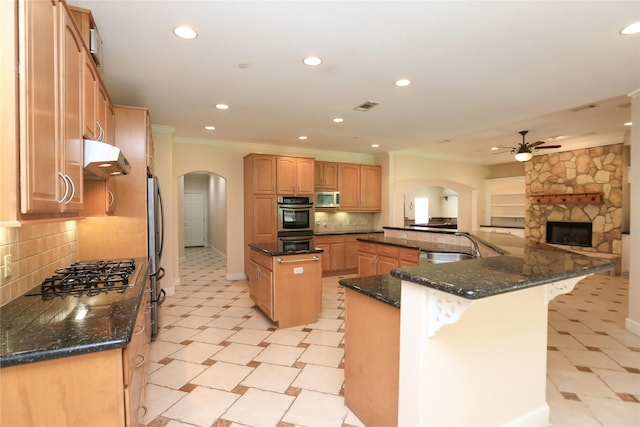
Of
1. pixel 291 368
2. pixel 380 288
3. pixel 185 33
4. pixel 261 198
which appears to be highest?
pixel 185 33

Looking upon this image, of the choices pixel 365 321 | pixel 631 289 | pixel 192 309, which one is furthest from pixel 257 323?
pixel 631 289

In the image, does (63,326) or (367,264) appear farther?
(367,264)

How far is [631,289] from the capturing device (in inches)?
136

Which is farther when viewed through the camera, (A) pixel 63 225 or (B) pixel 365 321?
(A) pixel 63 225

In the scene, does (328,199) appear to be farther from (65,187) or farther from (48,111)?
(48,111)

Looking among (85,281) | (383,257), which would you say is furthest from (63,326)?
(383,257)

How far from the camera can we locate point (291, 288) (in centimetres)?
364

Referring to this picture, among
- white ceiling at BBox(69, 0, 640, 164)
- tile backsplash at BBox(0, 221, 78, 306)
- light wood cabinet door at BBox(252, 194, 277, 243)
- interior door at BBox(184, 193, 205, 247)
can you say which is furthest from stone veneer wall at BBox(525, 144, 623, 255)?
interior door at BBox(184, 193, 205, 247)

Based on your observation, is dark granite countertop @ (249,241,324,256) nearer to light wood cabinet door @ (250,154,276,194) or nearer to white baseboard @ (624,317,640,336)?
light wood cabinet door @ (250,154,276,194)

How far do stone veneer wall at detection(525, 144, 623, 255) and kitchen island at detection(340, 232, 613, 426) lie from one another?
6.37m

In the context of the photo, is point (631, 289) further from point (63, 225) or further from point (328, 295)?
point (63, 225)

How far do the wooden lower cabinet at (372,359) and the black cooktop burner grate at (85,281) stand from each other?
4.80 feet

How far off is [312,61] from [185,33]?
0.98m

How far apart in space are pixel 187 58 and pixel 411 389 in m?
2.83
